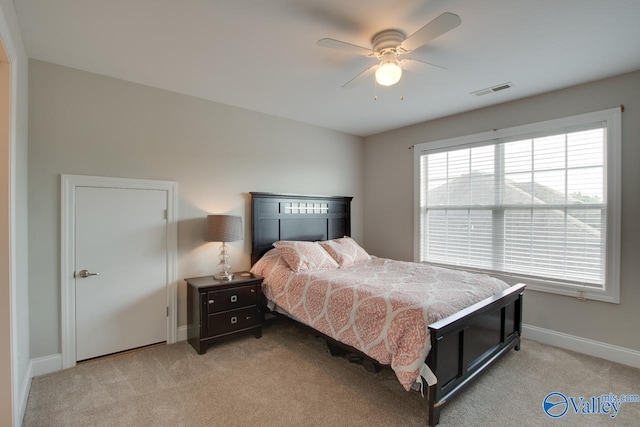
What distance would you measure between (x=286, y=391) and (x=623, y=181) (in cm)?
355

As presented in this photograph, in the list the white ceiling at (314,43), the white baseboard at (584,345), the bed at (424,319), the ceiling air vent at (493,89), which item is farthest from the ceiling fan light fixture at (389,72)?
the white baseboard at (584,345)

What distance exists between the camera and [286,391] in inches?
92.4

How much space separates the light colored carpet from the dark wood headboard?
136 centimetres

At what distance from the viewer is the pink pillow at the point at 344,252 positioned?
3.74 meters

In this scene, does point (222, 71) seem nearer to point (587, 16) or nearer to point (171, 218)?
point (171, 218)

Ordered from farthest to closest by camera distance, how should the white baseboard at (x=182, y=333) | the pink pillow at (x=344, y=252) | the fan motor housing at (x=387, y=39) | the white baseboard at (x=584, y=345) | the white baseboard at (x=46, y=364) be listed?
the pink pillow at (x=344, y=252) → the white baseboard at (x=182, y=333) → the white baseboard at (x=584, y=345) → the white baseboard at (x=46, y=364) → the fan motor housing at (x=387, y=39)

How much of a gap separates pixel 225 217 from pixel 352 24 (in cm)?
213

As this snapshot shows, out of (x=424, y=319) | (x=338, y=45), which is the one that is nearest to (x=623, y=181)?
(x=424, y=319)

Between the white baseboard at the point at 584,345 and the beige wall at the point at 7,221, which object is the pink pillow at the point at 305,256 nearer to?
the beige wall at the point at 7,221

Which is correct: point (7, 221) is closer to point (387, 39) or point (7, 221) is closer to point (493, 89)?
point (387, 39)

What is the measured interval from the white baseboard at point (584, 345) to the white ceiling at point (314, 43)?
101 inches

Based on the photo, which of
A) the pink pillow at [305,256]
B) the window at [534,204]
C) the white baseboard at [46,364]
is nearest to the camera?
the white baseboard at [46,364]

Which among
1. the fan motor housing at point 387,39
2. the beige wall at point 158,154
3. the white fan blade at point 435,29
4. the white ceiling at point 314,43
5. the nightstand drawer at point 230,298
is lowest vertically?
the nightstand drawer at point 230,298

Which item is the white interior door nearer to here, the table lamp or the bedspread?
the table lamp
